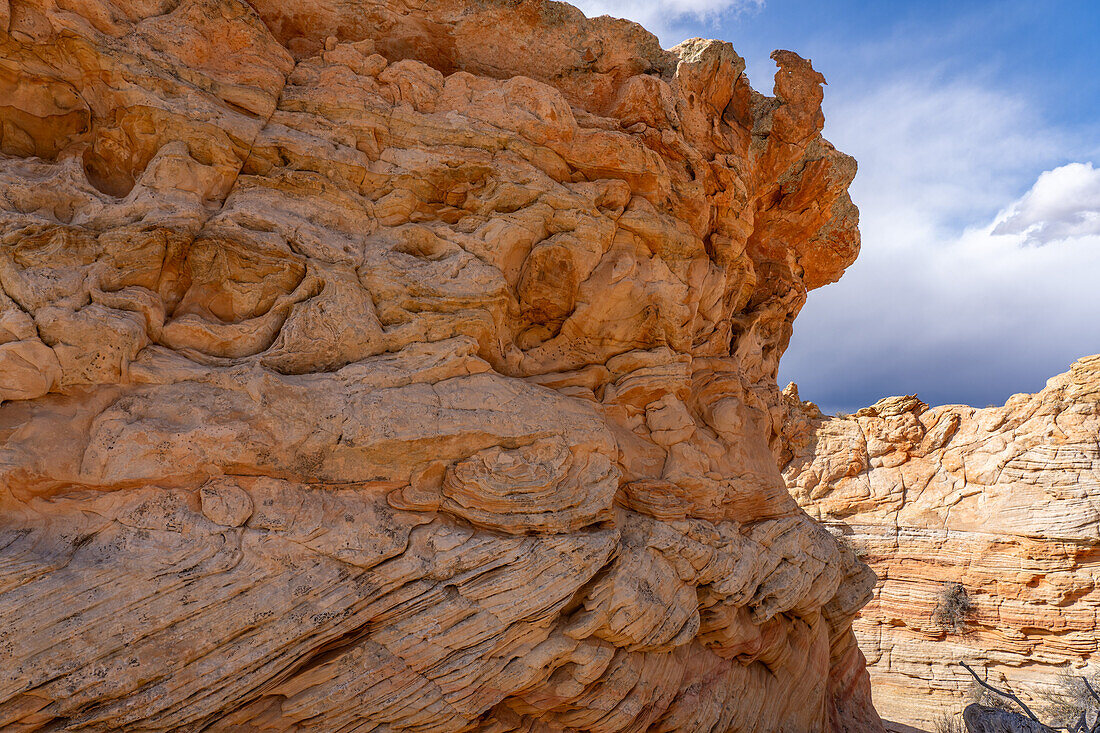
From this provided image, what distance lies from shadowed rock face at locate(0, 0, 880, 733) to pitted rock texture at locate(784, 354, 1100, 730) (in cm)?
1469

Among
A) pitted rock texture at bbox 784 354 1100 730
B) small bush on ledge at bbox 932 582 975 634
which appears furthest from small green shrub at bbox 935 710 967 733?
small bush on ledge at bbox 932 582 975 634

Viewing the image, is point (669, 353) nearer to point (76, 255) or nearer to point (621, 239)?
point (621, 239)

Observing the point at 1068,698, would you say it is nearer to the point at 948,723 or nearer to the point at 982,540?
the point at 948,723

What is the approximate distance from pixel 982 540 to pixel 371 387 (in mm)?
24349

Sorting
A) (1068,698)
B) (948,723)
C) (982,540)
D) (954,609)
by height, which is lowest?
(948,723)

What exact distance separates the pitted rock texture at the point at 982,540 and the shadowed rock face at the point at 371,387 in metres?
14.7

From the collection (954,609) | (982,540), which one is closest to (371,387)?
(954,609)

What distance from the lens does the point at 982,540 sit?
72.0 ft

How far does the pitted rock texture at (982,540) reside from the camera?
20125mm

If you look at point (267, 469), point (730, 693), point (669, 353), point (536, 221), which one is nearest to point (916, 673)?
point (730, 693)

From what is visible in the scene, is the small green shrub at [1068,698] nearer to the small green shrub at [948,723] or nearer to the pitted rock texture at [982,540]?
the pitted rock texture at [982,540]

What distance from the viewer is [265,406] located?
592cm

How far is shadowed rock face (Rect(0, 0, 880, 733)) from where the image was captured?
5246 millimetres

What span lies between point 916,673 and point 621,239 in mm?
21490
